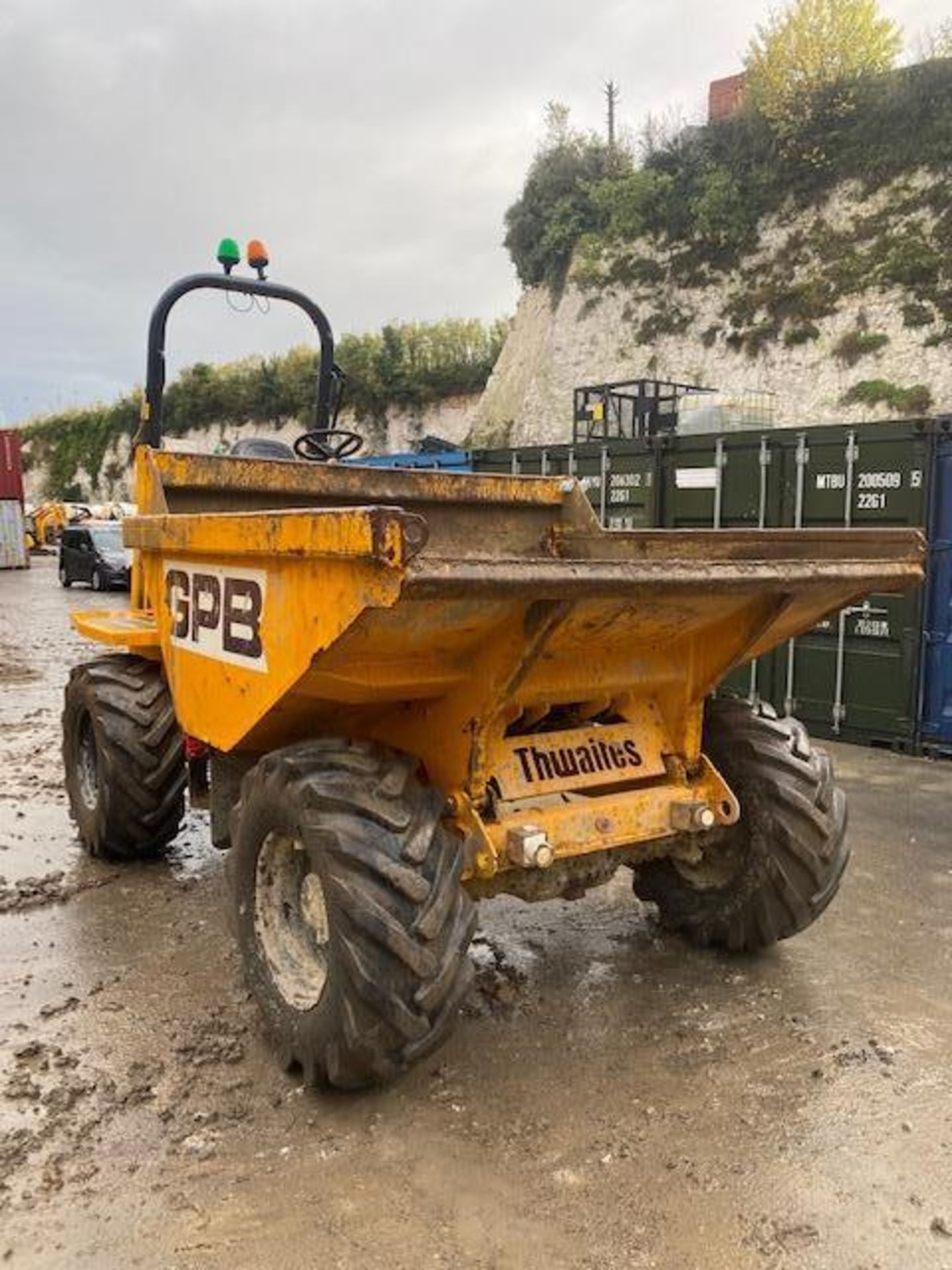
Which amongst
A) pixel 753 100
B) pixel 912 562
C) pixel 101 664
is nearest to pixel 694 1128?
pixel 912 562

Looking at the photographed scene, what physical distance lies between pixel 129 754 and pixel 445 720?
6.69ft

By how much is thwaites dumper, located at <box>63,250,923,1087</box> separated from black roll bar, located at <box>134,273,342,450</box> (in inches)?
22.6

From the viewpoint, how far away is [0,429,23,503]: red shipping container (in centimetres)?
2795

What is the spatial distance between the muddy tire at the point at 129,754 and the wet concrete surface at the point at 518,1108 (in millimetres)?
338

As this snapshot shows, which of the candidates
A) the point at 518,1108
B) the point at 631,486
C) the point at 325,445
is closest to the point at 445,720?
the point at 518,1108

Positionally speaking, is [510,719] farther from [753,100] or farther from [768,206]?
[753,100]

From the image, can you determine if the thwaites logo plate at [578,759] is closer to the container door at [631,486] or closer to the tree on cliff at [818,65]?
the container door at [631,486]

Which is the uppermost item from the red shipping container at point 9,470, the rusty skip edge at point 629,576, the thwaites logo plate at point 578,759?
the red shipping container at point 9,470

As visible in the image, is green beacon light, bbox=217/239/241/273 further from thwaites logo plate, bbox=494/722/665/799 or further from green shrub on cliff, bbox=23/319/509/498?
green shrub on cliff, bbox=23/319/509/498

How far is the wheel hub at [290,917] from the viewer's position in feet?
10.2

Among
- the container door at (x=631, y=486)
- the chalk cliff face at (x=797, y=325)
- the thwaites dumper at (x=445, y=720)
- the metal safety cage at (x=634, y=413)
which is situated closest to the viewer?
the thwaites dumper at (x=445, y=720)

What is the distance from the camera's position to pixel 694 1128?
286 cm

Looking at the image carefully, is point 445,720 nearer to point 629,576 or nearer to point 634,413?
point 629,576

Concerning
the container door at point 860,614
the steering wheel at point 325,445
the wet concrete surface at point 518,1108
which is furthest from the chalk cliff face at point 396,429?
the wet concrete surface at point 518,1108
